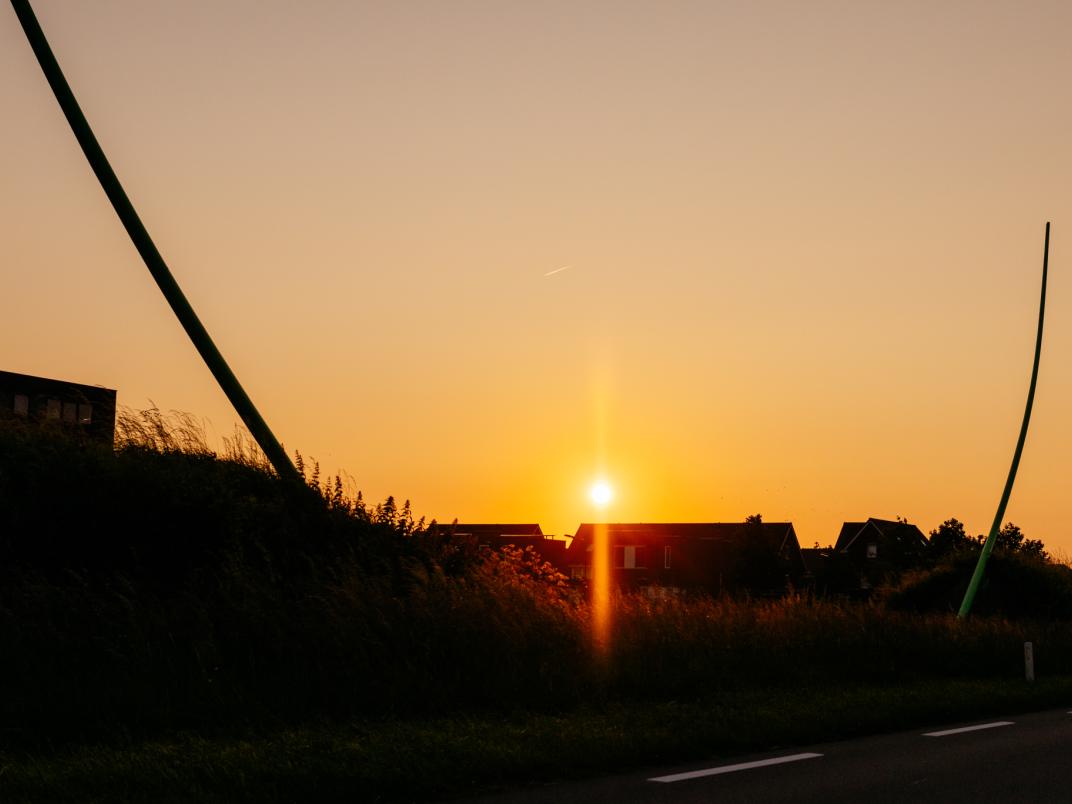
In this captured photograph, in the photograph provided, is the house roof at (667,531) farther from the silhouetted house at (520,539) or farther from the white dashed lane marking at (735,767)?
the white dashed lane marking at (735,767)

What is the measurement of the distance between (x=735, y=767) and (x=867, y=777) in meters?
1.03

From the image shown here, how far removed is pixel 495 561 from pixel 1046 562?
18332mm

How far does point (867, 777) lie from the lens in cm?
889

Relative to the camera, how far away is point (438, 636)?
1256 cm

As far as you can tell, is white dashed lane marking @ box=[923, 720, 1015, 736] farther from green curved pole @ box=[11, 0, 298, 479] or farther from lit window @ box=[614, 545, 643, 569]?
lit window @ box=[614, 545, 643, 569]

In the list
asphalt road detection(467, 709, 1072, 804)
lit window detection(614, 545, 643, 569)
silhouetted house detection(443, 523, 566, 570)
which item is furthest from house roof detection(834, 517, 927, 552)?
asphalt road detection(467, 709, 1072, 804)

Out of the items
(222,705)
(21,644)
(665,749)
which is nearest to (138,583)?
(21,644)

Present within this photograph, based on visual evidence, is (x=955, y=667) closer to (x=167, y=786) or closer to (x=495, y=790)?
(x=495, y=790)

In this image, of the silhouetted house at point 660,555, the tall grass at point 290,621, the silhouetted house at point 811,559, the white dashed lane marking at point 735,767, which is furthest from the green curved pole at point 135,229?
the silhouetted house at point 660,555

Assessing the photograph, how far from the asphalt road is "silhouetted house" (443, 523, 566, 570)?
7.47 metres

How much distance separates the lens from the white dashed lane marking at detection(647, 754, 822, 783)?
882cm

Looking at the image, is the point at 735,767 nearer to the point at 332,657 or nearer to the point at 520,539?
the point at 332,657

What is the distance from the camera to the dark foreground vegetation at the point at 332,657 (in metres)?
8.83

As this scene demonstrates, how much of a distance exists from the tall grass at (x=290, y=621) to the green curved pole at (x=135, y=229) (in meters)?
1.05
